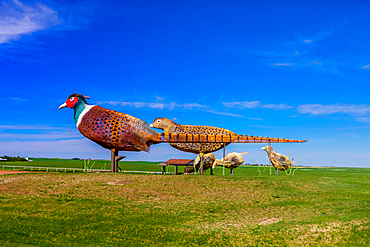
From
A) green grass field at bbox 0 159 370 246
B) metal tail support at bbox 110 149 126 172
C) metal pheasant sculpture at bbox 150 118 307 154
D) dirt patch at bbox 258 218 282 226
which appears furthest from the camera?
metal tail support at bbox 110 149 126 172

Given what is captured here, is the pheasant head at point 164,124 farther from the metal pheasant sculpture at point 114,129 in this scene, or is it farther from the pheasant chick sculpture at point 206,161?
the pheasant chick sculpture at point 206,161

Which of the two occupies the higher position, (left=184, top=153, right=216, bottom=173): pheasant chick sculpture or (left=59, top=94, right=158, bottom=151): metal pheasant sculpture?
(left=59, top=94, right=158, bottom=151): metal pheasant sculpture

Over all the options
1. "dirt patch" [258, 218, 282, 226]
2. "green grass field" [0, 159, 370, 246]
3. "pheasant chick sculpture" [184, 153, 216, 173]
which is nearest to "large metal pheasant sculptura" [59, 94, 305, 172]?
"pheasant chick sculpture" [184, 153, 216, 173]

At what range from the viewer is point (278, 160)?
1042 inches

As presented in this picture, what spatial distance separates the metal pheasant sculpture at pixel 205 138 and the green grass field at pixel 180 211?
4.08 m

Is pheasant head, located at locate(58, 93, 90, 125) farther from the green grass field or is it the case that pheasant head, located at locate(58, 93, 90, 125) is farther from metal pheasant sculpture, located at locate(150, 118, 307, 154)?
metal pheasant sculpture, located at locate(150, 118, 307, 154)

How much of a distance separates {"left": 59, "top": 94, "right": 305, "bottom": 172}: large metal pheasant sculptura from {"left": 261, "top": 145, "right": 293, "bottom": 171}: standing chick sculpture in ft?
4.63

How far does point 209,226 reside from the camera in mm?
13805

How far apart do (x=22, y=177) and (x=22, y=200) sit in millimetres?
6268

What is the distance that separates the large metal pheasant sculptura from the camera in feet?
80.4

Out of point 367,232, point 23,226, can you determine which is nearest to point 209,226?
point 367,232

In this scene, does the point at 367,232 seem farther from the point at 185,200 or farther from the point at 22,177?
the point at 22,177

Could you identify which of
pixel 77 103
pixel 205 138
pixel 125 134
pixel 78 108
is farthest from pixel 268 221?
pixel 77 103

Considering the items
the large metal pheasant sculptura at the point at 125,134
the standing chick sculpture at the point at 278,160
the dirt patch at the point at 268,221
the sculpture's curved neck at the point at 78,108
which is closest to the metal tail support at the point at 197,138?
the large metal pheasant sculptura at the point at 125,134
